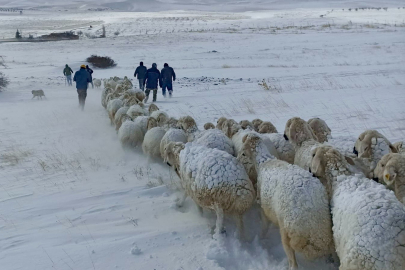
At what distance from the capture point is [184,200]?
6.05 meters

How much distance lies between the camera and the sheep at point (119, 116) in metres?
10.6

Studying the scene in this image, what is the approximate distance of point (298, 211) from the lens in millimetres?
4051

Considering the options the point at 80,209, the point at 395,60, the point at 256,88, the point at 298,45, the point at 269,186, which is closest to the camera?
the point at 269,186

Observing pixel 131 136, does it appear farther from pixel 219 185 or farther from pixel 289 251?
pixel 289 251

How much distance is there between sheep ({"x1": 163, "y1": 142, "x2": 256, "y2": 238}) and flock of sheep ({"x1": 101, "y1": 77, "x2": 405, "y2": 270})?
0.04 ft

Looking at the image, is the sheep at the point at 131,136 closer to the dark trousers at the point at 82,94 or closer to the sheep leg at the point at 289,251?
the sheep leg at the point at 289,251

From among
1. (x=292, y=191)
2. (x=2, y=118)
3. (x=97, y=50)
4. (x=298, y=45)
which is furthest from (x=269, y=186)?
(x=97, y=50)

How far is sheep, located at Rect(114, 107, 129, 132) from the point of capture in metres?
10.6

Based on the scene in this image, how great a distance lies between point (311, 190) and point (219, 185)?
1201 mm

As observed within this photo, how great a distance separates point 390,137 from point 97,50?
31183 mm

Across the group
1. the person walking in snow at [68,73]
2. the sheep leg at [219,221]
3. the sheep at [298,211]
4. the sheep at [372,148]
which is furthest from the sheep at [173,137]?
the person walking in snow at [68,73]

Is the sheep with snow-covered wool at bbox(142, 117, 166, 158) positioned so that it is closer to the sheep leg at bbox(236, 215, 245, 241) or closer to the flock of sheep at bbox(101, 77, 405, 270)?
the flock of sheep at bbox(101, 77, 405, 270)

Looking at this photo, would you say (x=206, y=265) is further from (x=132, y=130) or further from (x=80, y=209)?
(x=132, y=130)

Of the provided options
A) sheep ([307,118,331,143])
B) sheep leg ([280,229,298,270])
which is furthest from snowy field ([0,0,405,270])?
sheep ([307,118,331,143])
